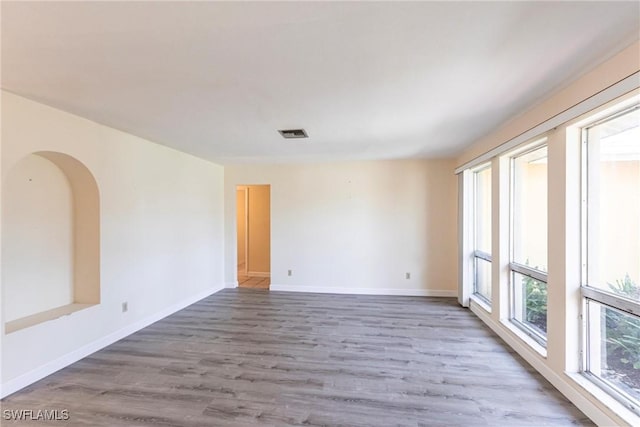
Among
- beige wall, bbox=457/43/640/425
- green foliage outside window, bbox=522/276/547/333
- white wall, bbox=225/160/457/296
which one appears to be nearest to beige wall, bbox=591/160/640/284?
beige wall, bbox=457/43/640/425

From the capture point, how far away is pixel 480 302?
14.3 feet

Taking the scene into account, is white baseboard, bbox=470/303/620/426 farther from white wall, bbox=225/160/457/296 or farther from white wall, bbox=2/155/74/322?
white wall, bbox=2/155/74/322

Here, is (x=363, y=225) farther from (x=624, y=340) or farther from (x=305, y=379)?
(x=624, y=340)

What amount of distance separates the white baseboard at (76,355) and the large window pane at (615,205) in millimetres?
4465

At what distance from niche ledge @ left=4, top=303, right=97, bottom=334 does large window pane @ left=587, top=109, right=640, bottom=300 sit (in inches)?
177

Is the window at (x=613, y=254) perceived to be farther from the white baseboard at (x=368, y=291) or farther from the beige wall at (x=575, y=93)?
the white baseboard at (x=368, y=291)

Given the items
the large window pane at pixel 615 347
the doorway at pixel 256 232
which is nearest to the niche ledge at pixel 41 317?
the doorway at pixel 256 232

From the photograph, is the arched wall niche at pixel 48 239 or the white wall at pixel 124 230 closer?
the white wall at pixel 124 230

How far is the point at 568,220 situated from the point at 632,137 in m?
0.66

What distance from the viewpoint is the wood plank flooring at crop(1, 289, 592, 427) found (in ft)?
7.04

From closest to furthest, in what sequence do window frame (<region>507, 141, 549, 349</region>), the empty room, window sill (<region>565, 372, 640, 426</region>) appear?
the empty room, window sill (<region>565, 372, 640, 426</region>), window frame (<region>507, 141, 549, 349</region>)

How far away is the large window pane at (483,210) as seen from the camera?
428cm

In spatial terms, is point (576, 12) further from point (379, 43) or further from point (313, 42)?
point (313, 42)

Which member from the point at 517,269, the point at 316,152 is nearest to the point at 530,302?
the point at 517,269
